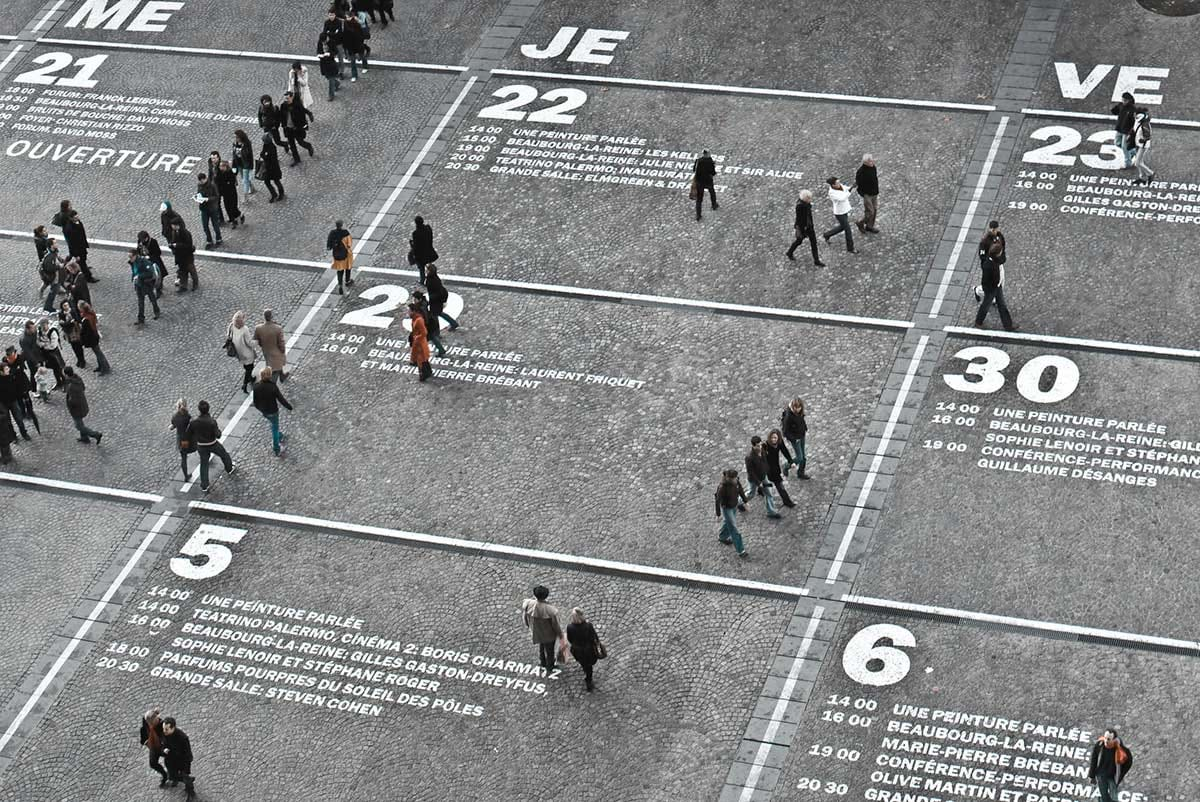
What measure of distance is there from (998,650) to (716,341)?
9071 millimetres

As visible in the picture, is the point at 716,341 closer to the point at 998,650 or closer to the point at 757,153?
the point at 757,153

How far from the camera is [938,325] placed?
3756 cm

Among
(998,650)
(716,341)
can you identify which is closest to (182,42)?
(716,341)

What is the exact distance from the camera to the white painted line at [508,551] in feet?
107

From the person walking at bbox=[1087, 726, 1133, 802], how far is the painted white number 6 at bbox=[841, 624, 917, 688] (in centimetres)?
382

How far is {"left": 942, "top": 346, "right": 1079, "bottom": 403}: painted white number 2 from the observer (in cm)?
3566

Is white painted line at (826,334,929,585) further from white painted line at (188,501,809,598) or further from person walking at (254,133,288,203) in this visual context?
person walking at (254,133,288,203)

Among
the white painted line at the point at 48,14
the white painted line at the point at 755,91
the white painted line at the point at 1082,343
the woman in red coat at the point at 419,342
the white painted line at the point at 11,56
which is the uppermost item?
the woman in red coat at the point at 419,342

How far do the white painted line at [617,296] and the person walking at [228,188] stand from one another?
3.08 feet

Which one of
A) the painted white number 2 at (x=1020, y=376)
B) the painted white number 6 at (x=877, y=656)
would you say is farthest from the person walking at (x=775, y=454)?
the painted white number 2 at (x=1020, y=376)

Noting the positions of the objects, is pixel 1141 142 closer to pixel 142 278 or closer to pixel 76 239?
pixel 142 278

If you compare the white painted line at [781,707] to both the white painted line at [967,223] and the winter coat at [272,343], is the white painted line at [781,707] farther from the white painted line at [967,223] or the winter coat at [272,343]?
the winter coat at [272,343]

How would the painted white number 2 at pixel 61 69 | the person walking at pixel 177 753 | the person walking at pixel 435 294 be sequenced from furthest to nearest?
the painted white number 2 at pixel 61 69 → the person walking at pixel 435 294 → the person walking at pixel 177 753

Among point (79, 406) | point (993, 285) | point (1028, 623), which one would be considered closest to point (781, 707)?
point (1028, 623)
